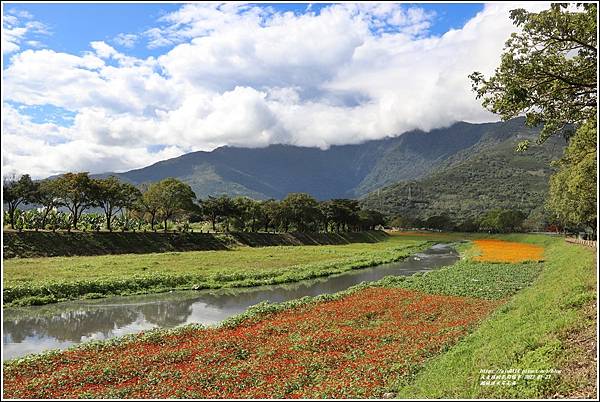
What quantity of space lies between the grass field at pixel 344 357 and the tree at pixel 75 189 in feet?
188

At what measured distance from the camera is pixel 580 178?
36.2m

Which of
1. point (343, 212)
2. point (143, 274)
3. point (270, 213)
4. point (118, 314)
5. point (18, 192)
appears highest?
point (18, 192)

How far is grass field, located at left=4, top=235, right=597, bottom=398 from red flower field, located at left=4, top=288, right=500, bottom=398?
0.16ft

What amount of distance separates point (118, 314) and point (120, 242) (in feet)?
147

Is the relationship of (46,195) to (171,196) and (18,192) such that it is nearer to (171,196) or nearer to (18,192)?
(18,192)

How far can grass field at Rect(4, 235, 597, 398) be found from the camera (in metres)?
14.3

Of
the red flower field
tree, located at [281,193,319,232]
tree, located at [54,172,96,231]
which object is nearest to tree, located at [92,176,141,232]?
tree, located at [54,172,96,231]

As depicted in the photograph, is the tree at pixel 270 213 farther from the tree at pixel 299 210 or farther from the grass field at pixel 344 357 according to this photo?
the grass field at pixel 344 357

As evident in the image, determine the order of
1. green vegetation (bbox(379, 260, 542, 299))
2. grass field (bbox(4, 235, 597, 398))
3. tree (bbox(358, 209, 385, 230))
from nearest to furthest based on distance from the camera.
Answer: grass field (bbox(4, 235, 597, 398))
green vegetation (bbox(379, 260, 542, 299))
tree (bbox(358, 209, 385, 230))

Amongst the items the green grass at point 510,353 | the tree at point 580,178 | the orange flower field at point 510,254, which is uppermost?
the tree at point 580,178

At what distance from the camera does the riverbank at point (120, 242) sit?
196 ft

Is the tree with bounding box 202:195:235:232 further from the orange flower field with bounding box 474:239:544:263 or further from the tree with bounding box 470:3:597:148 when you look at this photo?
the tree with bounding box 470:3:597:148

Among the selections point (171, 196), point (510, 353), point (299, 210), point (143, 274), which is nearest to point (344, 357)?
point (510, 353)

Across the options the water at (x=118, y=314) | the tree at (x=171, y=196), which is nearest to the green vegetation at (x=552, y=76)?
the water at (x=118, y=314)
